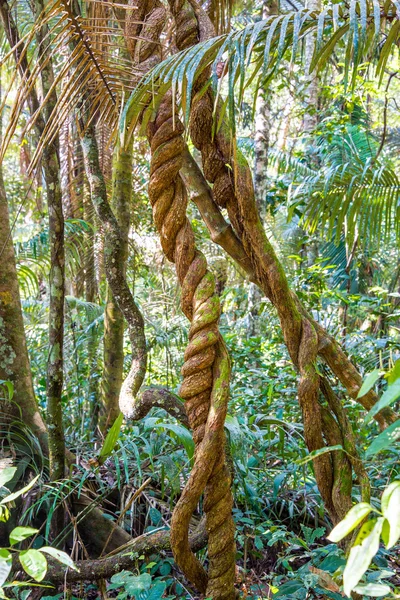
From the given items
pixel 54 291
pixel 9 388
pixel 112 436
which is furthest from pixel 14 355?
pixel 112 436

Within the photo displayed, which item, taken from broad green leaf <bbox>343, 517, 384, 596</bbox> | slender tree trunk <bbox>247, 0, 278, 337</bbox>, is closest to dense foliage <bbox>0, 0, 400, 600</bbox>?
broad green leaf <bbox>343, 517, 384, 596</bbox>

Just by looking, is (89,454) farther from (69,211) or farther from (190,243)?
(69,211)

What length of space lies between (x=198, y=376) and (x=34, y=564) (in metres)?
0.54

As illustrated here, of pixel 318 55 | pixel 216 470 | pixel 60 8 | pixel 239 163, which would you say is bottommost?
pixel 216 470

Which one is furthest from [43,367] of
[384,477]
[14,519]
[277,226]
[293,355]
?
[277,226]

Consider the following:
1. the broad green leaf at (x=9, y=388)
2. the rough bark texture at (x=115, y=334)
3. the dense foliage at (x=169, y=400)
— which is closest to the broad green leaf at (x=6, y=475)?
the dense foliage at (x=169, y=400)

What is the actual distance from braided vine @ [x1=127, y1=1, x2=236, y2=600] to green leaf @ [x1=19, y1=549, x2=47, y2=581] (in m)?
0.48

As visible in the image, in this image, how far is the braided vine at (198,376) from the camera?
111 cm

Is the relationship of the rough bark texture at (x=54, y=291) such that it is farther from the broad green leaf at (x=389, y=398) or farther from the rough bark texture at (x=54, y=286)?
the broad green leaf at (x=389, y=398)

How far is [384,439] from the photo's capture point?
0.56 m

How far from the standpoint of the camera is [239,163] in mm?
1272

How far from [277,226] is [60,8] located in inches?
230

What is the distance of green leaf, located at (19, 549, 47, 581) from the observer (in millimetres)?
639

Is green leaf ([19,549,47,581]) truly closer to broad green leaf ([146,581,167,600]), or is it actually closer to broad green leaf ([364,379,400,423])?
broad green leaf ([364,379,400,423])
